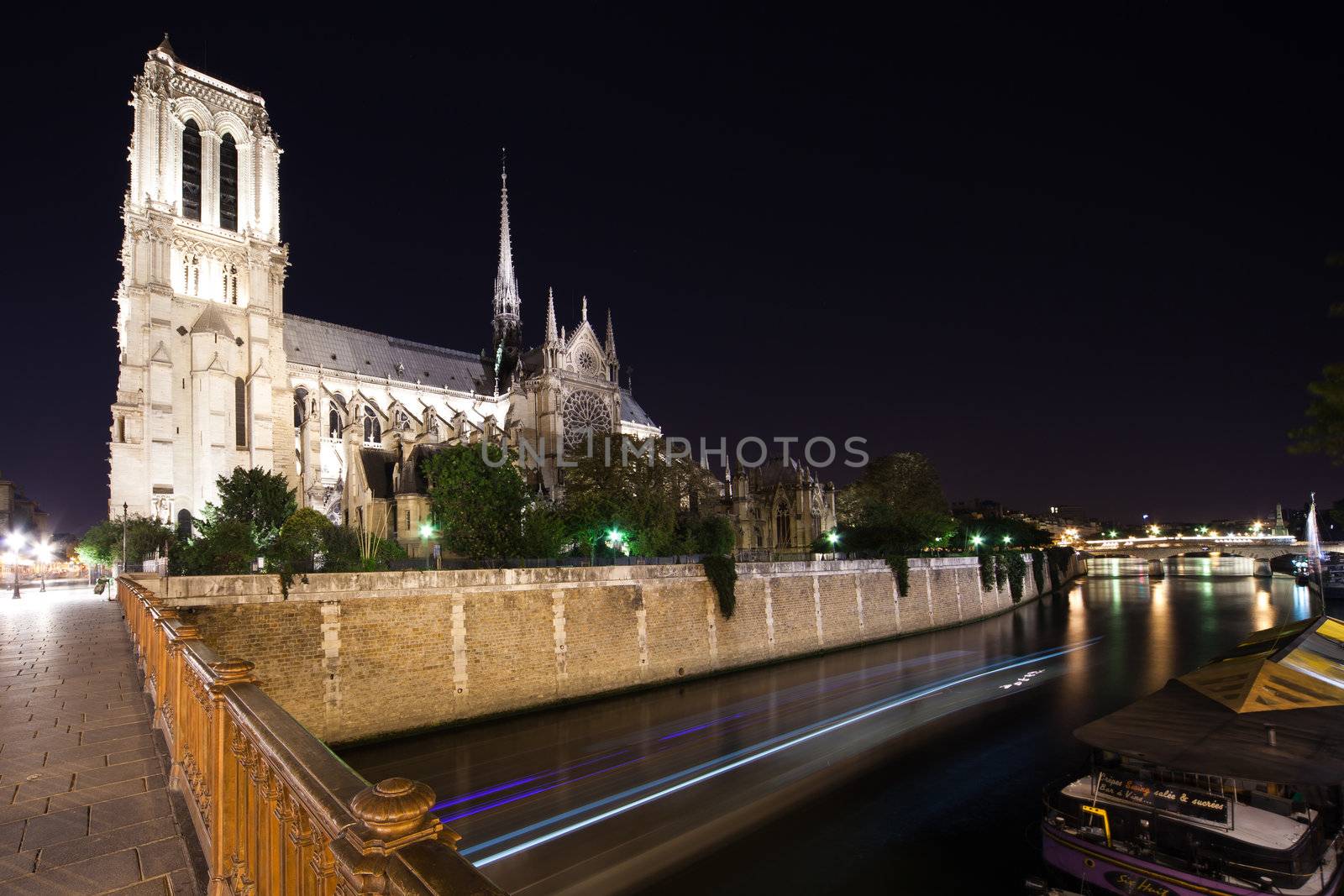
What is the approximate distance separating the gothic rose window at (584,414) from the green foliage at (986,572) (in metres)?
28.3

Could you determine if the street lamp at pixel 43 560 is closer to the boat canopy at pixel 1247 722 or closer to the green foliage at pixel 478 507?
the green foliage at pixel 478 507

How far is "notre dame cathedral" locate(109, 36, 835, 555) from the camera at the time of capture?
3678cm

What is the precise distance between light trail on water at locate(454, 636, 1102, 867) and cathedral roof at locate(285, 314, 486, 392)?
42.6m

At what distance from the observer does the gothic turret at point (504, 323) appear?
6378cm

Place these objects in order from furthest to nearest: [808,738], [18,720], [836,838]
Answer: [808,738], [836,838], [18,720]

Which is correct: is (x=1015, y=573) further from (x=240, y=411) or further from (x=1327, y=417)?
(x=240, y=411)

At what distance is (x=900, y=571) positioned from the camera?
33.0 meters

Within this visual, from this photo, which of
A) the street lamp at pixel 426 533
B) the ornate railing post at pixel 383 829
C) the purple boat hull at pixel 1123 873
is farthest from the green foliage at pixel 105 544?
the ornate railing post at pixel 383 829

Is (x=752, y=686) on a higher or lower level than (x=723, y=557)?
lower

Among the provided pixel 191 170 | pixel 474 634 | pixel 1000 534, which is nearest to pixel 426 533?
pixel 474 634

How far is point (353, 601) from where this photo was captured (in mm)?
15758

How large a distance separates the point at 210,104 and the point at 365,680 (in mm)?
43136

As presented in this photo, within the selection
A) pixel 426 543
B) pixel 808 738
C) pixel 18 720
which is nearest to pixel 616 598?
pixel 808 738

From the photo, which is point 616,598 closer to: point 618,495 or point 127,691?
point 618,495
